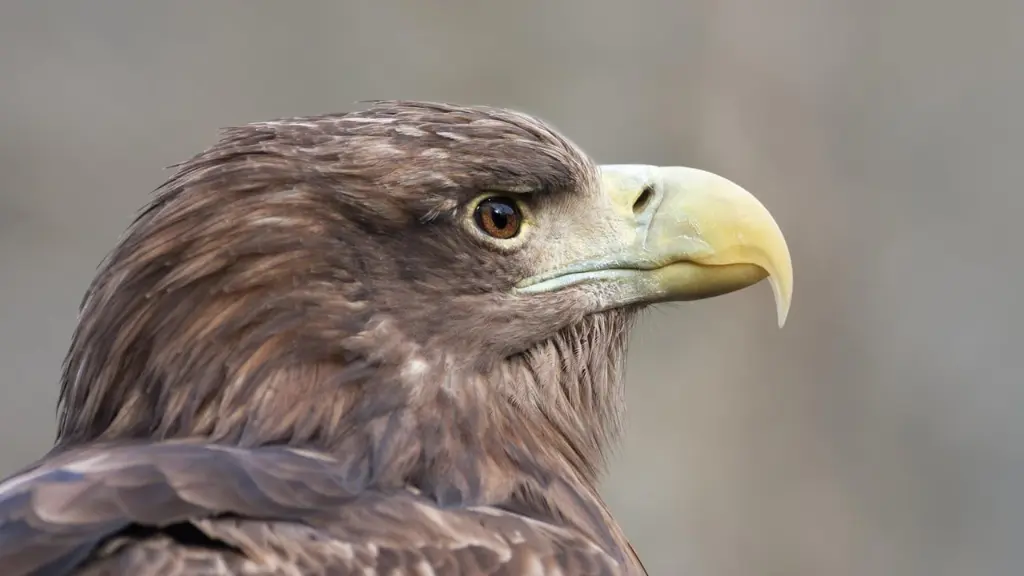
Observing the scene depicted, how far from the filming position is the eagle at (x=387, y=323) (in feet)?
5.43

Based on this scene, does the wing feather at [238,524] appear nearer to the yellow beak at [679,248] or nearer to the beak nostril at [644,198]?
the yellow beak at [679,248]

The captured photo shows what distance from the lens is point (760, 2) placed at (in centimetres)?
560

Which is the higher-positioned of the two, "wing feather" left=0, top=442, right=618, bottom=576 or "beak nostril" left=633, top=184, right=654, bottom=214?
"beak nostril" left=633, top=184, right=654, bottom=214

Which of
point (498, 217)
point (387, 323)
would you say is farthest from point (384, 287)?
point (498, 217)

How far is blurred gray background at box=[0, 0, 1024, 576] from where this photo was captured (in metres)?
5.35

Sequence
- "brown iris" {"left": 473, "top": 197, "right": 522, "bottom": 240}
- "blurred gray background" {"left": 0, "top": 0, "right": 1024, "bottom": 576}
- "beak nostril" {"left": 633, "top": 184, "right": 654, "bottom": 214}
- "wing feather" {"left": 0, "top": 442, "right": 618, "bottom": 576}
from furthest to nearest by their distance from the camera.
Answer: "blurred gray background" {"left": 0, "top": 0, "right": 1024, "bottom": 576}, "beak nostril" {"left": 633, "top": 184, "right": 654, "bottom": 214}, "brown iris" {"left": 473, "top": 197, "right": 522, "bottom": 240}, "wing feather" {"left": 0, "top": 442, "right": 618, "bottom": 576}

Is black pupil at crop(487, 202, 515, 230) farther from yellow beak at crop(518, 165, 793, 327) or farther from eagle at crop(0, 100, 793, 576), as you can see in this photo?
yellow beak at crop(518, 165, 793, 327)

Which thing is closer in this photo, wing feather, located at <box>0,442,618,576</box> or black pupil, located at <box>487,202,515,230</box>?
wing feather, located at <box>0,442,618,576</box>

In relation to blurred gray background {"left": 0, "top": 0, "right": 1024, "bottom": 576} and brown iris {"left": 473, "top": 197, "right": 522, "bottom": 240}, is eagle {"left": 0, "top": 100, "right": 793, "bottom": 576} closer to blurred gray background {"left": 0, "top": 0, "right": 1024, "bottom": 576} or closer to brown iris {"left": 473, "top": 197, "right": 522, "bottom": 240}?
brown iris {"left": 473, "top": 197, "right": 522, "bottom": 240}

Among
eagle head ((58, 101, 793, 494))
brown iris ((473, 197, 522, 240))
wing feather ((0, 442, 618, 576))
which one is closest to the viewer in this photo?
wing feather ((0, 442, 618, 576))

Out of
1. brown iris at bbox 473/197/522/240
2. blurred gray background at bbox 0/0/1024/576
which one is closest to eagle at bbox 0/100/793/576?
brown iris at bbox 473/197/522/240

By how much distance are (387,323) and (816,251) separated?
3940 millimetres

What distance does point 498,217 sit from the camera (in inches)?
76.5

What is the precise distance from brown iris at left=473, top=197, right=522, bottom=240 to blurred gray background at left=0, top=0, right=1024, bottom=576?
Result: 3.39m
